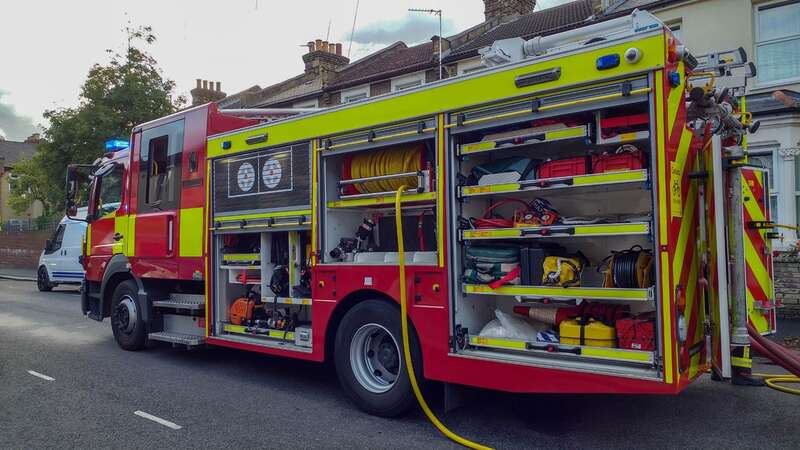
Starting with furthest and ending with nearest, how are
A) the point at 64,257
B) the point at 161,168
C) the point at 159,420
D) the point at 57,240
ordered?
the point at 57,240 → the point at 64,257 → the point at 161,168 → the point at 159,420

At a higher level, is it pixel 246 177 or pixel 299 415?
pixel 246 177

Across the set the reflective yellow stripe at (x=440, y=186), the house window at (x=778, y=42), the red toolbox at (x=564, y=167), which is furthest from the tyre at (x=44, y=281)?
the house window at (x=778, y=42)

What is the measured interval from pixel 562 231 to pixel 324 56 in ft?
66.0

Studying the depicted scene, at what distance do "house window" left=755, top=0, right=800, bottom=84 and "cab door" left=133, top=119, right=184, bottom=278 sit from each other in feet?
37.0

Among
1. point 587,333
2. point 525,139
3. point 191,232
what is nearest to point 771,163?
point 525,139

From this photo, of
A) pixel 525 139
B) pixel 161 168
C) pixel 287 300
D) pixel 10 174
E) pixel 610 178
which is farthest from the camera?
pixel 10 174

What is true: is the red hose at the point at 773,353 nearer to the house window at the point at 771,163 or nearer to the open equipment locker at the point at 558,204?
the open equipment locker at the point at 558,204

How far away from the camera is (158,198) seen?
7668mm

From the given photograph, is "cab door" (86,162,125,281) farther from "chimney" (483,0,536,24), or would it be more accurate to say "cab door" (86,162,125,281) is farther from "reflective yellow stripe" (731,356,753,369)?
"chimney" (483,0,536,24)

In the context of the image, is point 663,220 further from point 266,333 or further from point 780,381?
point 266,333

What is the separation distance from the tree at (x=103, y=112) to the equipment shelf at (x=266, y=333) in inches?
672

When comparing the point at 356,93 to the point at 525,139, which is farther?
the point at 356,93

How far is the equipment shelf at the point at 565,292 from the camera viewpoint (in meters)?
3.90

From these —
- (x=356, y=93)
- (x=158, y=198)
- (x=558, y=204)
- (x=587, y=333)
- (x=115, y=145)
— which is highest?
(x=356, y=93)
